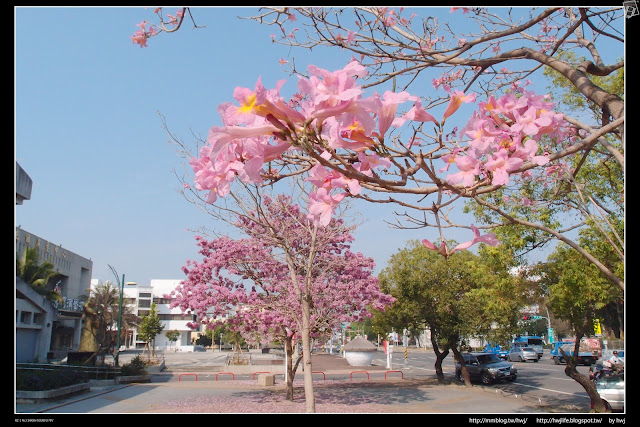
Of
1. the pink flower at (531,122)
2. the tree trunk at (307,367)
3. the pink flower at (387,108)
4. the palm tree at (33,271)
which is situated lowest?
the tree trunk at (307,367)

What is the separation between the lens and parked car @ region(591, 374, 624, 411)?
34.0 ft

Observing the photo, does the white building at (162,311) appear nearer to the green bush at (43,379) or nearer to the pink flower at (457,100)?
the green bush at (43,379)

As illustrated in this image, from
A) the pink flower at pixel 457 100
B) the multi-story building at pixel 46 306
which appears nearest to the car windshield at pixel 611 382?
the pink flower at pixel 457 100

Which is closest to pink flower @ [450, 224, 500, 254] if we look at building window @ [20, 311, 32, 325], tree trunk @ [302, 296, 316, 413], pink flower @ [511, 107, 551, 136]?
pink flower @ [511, 107, 551, 136]

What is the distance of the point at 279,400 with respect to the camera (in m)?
12.5

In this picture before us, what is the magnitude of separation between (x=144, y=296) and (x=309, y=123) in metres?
72.4

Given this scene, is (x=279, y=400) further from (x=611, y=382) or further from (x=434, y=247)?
(x=434, y=247)

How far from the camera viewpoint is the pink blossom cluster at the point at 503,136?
5.27 feet

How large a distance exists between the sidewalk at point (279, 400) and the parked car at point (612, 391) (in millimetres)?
1292

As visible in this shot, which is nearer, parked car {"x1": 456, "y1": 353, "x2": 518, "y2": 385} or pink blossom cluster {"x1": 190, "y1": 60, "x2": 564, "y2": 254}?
pink blossom cluster {"x1": 190, "y1": 60, "x2": 564, "y2": 254}

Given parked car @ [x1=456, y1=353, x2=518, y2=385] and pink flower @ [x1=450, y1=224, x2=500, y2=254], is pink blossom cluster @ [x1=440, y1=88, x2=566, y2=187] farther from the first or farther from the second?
parked car @ [x1=456, y1=353, x2=518, y2=385]

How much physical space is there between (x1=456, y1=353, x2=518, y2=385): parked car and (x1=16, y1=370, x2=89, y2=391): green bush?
14192mm

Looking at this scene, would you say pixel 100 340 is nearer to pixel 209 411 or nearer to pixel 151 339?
pixel 209 411

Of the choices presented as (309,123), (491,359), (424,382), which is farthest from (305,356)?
(491,359)
